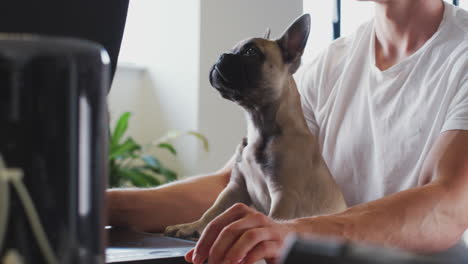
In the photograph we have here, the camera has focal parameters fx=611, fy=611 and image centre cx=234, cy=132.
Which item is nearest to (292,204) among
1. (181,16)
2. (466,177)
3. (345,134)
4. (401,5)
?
(466,177)

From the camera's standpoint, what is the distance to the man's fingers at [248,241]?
1.90 ft

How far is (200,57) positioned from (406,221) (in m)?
2.65

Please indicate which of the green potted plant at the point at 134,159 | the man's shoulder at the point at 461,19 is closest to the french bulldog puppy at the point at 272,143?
the man's shoulder at the point at 461,19

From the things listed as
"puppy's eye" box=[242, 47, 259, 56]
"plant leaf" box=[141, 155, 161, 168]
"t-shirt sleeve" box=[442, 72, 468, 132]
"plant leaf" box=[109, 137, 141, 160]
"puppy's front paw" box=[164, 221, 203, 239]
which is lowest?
"plant leaf" box=[141, 155, 161, 168]

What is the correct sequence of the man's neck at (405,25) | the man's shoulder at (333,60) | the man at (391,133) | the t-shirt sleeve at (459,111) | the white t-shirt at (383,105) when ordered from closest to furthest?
the man at (391,133) → the t-shirt sleeve at (459,111) → the white t-shirt at (383,105) → the man's neck at (405,25) → the man's shoulder at (333,60)

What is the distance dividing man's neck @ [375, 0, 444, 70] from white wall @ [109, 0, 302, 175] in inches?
86.8

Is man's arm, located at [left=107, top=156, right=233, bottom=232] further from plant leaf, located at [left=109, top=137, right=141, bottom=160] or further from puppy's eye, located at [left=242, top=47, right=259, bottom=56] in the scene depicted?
plant leaf, located at [left=109, top=137, right=141, bottom=160]

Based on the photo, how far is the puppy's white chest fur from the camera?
38.4 inches

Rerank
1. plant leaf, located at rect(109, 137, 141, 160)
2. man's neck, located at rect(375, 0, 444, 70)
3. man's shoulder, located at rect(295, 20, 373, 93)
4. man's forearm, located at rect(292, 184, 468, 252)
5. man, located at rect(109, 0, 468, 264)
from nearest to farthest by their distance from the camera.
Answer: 1. man's forearm, located at rect(292, 184, 468, 252)
2. man, located at rect(109, 0, 468, 264)
3. man's neck, located at rect(375, 0, 444, 70)
4. man's shoulder, located at rect(295, 20, 373, 93)
5. plant leaf, located at rect(109, 137, 141, 160)

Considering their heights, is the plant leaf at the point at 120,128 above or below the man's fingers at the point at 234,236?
below

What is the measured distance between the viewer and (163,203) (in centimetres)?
117

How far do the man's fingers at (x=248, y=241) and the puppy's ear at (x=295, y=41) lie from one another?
1.67 feet

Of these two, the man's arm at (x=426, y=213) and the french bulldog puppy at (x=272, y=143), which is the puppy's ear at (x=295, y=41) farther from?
the man's arm at (x=426, y=213)

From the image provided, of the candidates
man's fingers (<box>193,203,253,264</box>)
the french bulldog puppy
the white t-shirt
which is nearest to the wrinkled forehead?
the french bulldog puppy
